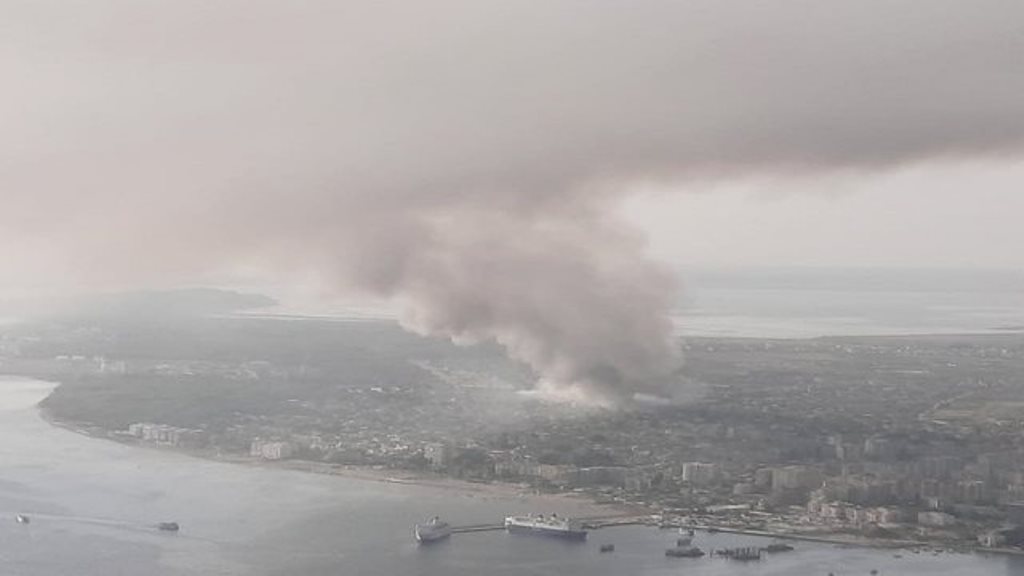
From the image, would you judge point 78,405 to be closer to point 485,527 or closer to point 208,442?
point 208,442

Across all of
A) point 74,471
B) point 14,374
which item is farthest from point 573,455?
point 14,374

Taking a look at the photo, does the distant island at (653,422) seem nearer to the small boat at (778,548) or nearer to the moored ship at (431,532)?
the small boat at (778,548)

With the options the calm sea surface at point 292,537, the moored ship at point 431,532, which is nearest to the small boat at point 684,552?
the calm sea surface at point 292,537

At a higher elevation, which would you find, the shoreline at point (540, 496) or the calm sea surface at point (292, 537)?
the shoreline at point (540, 496)

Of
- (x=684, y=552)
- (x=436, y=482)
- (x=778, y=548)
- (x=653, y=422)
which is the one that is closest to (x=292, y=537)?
(x=436, y=482)

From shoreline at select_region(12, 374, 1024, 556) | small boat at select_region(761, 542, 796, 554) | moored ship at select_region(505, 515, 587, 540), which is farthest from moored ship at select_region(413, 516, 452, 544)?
small boat at select_region(761, 542, 796, 554)

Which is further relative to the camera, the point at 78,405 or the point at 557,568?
the point at 78,405

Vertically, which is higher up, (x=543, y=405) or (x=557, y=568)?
(x=543, y=405)
